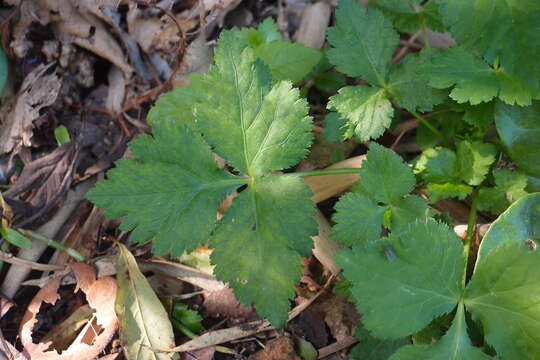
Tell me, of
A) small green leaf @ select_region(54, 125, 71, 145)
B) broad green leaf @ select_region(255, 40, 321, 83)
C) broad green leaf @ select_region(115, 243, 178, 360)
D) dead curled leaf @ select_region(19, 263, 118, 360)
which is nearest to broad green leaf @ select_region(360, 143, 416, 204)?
broad green leaf @ select_region(255, 40, 321, 83)

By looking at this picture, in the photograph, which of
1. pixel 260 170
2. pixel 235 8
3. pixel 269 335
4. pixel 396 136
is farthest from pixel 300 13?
pixel 269 335

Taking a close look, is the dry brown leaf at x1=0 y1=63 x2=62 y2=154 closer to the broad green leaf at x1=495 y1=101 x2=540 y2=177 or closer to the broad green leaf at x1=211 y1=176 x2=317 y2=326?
the broad green leaf at x1=211 y1=176 x2=317 y2=326

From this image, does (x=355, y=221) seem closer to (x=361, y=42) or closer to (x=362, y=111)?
(x=362, y=111)

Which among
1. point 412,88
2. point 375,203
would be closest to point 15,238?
point 375,203

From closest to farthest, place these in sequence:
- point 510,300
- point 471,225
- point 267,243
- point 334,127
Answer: point 510,300
point 267,243
point 471,225
point 334,127

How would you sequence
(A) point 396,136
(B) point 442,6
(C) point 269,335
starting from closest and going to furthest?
(B) point 442,6
(C) point 269,335
(A) point 396,136

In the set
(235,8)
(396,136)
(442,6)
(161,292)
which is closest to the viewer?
(442,6)

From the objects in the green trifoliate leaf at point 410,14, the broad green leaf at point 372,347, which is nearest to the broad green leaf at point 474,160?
the green trifoliate leaf at point 410,14

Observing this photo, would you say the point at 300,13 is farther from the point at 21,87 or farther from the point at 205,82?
the point at 21,87
